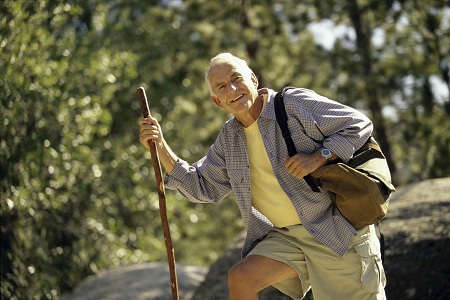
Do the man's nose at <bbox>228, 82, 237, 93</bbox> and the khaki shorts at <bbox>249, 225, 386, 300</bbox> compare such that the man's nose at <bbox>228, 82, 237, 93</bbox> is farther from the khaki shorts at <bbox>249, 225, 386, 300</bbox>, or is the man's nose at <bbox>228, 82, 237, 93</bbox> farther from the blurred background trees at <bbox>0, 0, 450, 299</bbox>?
the blurred background trees at <bbox>0, 0, 450, 299</bbox>

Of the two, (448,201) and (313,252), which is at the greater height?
(313,252)

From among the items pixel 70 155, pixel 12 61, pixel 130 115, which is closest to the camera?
pixel 12 61

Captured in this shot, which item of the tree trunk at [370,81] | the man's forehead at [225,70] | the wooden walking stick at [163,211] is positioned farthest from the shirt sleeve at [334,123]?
the tree trunk at [370,81]

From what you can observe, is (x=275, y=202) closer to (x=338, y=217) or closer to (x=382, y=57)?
(x=338, y=217)

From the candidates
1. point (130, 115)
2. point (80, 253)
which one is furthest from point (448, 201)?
point (130, 115)

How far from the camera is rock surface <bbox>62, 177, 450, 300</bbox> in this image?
561 centimetres

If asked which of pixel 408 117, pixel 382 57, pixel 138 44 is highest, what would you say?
pixel 138 44

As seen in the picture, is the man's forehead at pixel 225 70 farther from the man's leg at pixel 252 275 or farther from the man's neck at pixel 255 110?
the man's leg at pixel 252 275

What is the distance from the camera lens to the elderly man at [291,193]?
3.88m

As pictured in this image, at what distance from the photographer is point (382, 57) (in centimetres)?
1343

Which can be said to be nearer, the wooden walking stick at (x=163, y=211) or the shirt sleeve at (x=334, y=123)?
the shirt sleeve at (x=334, y=123)

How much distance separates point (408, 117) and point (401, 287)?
8189 mm

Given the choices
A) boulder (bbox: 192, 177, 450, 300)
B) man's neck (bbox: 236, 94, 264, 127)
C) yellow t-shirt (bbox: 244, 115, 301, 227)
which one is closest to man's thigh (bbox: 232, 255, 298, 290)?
yellow t-shirt (bbox: 244, 115, 301, 227)

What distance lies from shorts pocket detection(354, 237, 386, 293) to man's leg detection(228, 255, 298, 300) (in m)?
0.36
